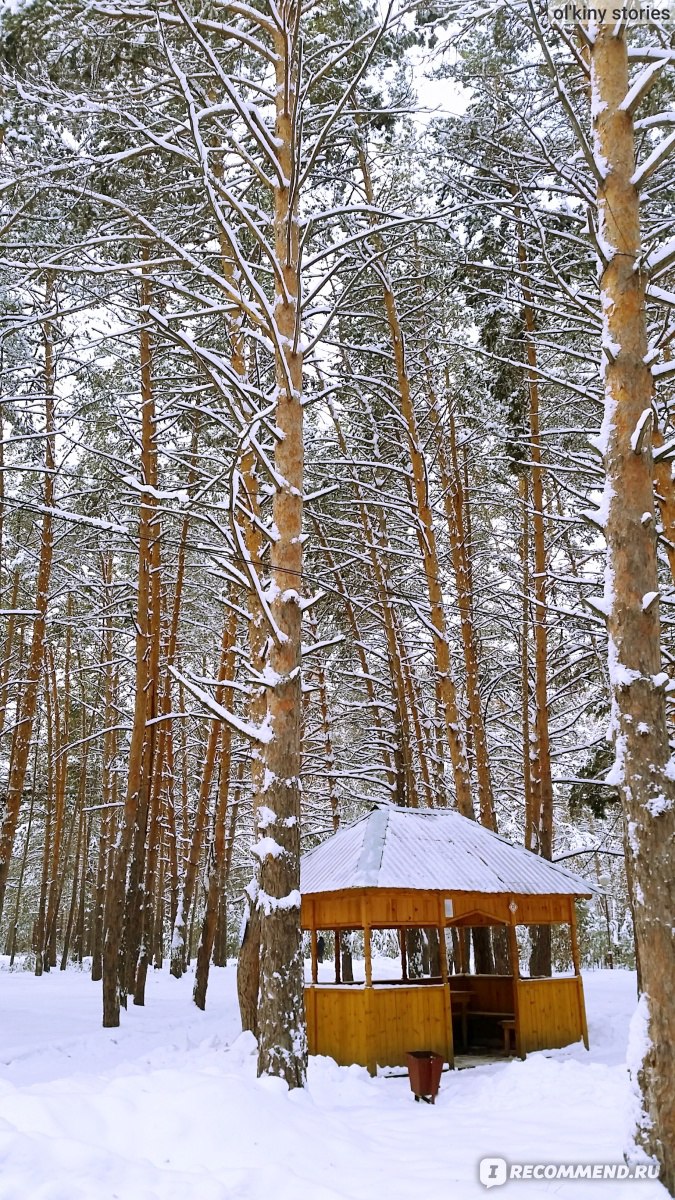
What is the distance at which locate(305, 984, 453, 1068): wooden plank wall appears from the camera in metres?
11.1

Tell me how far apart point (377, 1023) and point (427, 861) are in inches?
83.5

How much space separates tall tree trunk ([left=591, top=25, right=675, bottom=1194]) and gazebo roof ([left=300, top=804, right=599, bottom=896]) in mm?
6050

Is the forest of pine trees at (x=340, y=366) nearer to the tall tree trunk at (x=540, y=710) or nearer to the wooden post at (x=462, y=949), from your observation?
the tall tree trunk at (x=540, y=710)

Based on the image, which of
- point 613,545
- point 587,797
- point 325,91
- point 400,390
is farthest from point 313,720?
point 613,545

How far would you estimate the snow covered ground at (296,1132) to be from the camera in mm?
4531

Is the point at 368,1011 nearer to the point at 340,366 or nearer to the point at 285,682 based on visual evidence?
the point at 285,682

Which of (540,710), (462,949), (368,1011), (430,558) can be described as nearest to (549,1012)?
(368,1011)

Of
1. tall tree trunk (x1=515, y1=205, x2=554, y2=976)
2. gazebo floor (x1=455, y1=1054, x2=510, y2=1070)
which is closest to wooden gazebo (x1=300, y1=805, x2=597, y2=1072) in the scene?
gazebo floor (x1=455, y1=1054, x2=510, y2=1070)

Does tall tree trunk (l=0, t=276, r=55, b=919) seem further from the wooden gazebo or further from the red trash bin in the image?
the red trash bin

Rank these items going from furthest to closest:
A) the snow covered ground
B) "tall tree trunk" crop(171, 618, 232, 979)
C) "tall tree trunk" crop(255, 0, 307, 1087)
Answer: "tall tree trunk" crop(171, 618, 232, 979) < "tall tree trunk" crop(255, 0, 307, 1087) < the snow covered ground

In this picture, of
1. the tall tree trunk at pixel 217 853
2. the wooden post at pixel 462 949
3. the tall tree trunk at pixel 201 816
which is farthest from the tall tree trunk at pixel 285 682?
the wooden post at pixel 462 949

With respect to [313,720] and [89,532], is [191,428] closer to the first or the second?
[89,532]

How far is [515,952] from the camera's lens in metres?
12.7

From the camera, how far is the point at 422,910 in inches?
469
